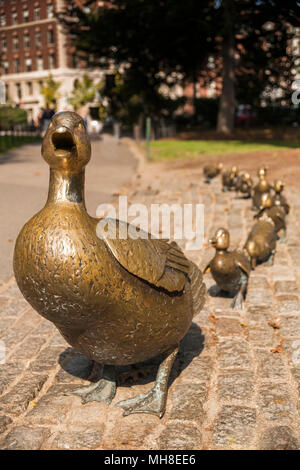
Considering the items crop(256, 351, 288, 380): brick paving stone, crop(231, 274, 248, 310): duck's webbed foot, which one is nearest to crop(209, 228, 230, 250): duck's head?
crop(231, 274, 248, 310): duck's webbed foot

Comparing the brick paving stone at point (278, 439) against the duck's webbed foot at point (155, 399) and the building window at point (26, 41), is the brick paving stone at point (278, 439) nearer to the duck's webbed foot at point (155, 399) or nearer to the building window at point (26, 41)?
the duck's webbed foot at point (155, 399)

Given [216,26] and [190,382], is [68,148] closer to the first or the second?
[190,382]

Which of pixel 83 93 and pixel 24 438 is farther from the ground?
pixel 83 93

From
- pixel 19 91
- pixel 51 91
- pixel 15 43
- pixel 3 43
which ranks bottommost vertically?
pixel 51 91

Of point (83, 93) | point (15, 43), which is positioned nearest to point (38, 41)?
point (15, 43)

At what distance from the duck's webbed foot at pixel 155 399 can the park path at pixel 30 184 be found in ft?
12.3

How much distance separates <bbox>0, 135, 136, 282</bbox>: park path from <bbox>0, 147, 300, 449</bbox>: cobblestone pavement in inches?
104

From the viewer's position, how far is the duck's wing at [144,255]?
3072 mm

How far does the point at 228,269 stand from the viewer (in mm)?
5707

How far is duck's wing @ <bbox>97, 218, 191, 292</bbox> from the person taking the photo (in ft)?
10.1

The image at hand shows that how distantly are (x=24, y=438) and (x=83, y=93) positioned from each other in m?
53.0

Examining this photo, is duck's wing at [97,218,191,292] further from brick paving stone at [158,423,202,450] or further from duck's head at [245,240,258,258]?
duck's head at [245,240,258,258]

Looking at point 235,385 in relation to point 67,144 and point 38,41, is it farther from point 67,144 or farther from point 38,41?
point 38,41

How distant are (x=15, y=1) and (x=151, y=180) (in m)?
52.3
